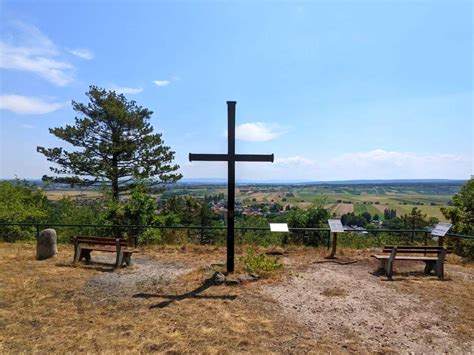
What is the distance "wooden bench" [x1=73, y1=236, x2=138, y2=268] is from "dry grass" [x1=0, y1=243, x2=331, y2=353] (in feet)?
3.87

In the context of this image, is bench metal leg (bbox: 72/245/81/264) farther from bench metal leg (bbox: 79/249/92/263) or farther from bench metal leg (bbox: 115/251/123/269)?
bench metal leg (bbox: 115/251/123/269)

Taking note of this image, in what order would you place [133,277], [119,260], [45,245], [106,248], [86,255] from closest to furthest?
1. [133,277]
2. [119,260]
3. [106,248]
4. [86,255]
5. [45,245]

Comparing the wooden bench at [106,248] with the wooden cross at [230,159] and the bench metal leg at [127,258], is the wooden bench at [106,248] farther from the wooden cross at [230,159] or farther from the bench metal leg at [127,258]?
the wooden cross at [230,159]

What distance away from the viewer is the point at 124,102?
2205 centimetres

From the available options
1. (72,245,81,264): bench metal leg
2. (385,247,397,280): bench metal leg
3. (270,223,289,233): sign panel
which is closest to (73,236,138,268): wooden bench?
(72,245,81,264): bench metal leg

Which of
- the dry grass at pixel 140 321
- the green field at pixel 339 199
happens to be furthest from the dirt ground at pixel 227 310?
the green field at pixel 339 199

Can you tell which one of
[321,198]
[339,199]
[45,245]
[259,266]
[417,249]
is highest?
[321,198]

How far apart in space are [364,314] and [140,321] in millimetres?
3448

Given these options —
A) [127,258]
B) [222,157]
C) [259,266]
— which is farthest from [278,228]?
[127,258]

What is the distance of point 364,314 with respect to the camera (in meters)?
5.34

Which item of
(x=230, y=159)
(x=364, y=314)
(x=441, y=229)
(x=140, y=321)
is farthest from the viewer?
(x=441, y=229)

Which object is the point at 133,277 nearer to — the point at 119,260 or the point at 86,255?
the point at 119,260

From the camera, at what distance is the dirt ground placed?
431 cm

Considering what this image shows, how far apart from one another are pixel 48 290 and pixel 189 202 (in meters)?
18.2
